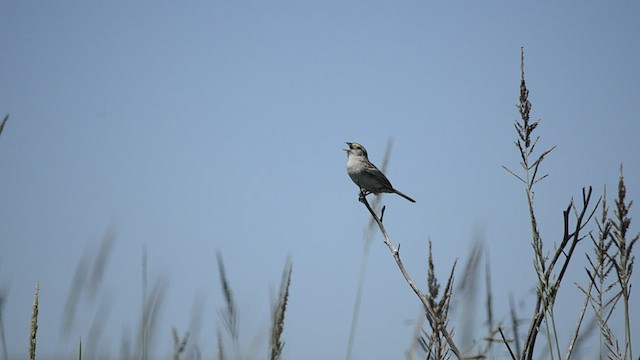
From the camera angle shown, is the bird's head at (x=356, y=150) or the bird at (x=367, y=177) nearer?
the bird at (x=367, y=177)

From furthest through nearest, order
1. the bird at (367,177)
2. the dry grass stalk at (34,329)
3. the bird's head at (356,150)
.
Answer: the bird's head at (356,150), the bird at (367,177), the dry grass stalk at (34,329)

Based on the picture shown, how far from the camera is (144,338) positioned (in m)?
3.69

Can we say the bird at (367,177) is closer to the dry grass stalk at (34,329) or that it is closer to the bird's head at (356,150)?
the bird's head at (356,150)

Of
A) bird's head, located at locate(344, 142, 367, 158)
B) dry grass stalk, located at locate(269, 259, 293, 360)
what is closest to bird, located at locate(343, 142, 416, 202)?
bird's head, located at locate(344, 142, 367, 158)

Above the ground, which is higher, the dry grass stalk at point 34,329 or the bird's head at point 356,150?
the bird's head at point 356,150

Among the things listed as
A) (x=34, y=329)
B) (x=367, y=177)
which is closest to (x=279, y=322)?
(x=34, y=329)

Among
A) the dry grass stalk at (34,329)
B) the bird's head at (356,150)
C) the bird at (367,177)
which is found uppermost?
the bird's head at (356,150)

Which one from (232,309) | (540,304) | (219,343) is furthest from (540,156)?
(219,343)

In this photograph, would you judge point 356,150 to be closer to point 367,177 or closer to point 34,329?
point 367,177

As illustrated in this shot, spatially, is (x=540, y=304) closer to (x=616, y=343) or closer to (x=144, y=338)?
(x=616, y=343)

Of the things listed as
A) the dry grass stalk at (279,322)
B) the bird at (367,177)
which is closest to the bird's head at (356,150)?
the bird at (367,177)

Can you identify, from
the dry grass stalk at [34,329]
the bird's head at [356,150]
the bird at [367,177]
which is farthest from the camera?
the bird's head at [356,150]

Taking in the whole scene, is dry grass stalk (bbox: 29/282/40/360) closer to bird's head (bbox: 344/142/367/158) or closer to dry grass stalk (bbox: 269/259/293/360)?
dry grass stalk (bbox: 269/259/293/360)

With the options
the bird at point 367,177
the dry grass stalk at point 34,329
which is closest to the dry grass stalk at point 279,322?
the dry grass stalk at point 34,329
